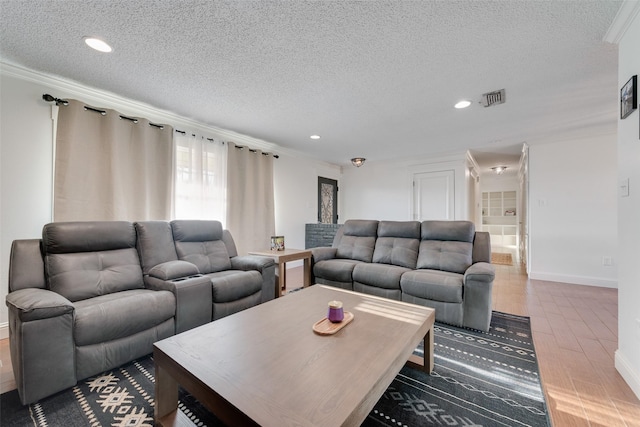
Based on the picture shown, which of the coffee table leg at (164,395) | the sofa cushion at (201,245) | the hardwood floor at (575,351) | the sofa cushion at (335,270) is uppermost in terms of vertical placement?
the sofa cushion at (201,245)

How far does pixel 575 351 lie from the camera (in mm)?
2014

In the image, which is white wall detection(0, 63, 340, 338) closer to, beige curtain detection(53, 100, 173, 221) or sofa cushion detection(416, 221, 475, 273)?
beige curtain detection(53, 100, 173, 221)

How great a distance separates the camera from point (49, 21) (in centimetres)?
175

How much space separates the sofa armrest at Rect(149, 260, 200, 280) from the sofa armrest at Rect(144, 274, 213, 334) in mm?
26

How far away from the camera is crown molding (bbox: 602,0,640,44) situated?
61.3 inches

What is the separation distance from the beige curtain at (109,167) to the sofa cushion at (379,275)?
250cm

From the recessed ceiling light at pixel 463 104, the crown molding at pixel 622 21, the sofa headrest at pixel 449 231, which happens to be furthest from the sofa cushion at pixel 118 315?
the crown molding at pixel 622 21

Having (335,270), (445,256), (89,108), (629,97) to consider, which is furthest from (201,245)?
(629,97)

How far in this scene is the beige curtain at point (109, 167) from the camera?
2541mm

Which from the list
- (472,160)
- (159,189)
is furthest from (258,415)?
(472,160)

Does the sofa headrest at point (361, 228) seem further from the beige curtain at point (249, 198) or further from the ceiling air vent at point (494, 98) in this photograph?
the ceiling air vent at point (494, 98)

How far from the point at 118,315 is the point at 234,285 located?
2.96 ft

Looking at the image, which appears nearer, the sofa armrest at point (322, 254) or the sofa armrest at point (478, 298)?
the sofa armrest at point (478, 298)

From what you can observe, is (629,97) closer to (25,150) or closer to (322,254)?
(322,254)
